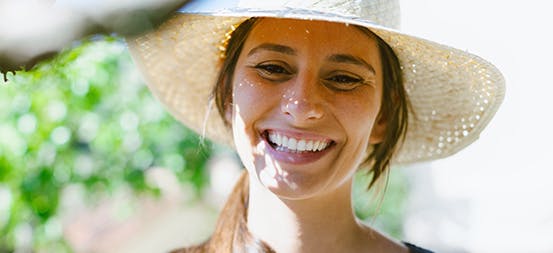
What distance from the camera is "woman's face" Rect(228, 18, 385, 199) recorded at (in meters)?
1.89

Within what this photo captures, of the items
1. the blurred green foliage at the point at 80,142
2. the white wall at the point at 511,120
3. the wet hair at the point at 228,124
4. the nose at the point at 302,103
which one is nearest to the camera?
the nose at the point at 302,103

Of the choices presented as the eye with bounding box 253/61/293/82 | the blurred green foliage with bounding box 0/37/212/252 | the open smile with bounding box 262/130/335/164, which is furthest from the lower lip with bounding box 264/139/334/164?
the blurred green foliage with bounding box 0/37/212/252

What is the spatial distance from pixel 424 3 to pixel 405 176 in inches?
50.1

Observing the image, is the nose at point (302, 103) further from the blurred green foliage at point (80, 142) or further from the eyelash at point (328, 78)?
the blurred green foliage at point (80, 142)

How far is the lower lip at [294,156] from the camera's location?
75.4 inches

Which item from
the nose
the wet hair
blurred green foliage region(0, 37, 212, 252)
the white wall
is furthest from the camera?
the white wall

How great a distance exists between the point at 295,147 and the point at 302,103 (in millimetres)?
114

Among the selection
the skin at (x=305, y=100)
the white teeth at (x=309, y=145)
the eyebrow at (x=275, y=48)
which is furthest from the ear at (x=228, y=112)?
the white teeth at (x=309, y=145)

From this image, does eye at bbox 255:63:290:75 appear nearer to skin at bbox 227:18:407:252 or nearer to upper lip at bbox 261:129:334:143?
skin at bbox 227:18:407:252

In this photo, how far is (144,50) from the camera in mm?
2416

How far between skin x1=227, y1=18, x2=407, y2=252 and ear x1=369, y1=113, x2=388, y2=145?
0.09 meters

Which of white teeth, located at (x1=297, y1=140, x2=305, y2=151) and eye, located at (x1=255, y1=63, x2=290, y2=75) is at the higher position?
eye, located at (x1=255, y1=63, x2=290, y2=75)

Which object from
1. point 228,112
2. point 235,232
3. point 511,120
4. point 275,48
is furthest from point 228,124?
point 511,120

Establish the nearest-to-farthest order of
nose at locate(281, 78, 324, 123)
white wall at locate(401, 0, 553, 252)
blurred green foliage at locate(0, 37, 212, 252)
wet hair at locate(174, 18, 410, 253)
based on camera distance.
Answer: nose at locate(281, 78, 324, 123)
wet hair at locate(174, 18, 410, 253)
blurred green foliage at locate(0, 37, 212, 252)
white wall at locate(401, 0, 553, 252)
